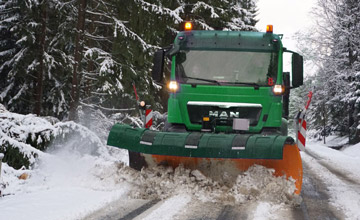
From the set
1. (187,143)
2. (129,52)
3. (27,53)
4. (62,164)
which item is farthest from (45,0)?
(187,143)

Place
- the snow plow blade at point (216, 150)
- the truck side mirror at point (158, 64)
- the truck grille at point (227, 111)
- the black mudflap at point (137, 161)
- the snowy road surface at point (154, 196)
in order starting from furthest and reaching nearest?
1. the truck side mirror at point (158, 64)
2. the truck grille at point (227, 111)
3. the black mudflap at point (137, 161)
4. the snow plow blade at point (216, 150)
5. the snowy road surface at point (154, 196)

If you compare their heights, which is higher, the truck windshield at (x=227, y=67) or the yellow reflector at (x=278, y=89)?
the truck windshield at (x=227, y=67)

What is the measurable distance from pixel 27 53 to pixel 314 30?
19.8 metres

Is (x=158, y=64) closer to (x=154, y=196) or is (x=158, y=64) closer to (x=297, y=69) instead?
(x=297, y=69)

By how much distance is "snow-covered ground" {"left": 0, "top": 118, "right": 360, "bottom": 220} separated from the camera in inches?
215

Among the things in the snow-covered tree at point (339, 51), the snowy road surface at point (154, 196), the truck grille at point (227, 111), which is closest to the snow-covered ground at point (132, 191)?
the snowy road surface at point (154, 196)

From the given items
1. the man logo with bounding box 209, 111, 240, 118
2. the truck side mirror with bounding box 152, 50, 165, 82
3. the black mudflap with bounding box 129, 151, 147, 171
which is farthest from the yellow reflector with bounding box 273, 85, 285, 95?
the black mudflap with bounding box 129, 151, 147, 171

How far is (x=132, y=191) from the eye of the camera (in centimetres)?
652

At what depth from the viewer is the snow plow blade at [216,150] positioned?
20.0 feet

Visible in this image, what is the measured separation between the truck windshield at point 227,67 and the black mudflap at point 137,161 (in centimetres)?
157

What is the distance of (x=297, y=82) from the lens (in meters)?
7.89

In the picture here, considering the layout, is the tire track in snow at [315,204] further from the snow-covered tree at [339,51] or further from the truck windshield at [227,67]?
the snow-covered tree at [339,51]

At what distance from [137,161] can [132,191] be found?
2.99 ft

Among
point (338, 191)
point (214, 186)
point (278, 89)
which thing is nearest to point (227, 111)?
point (278, 89)
